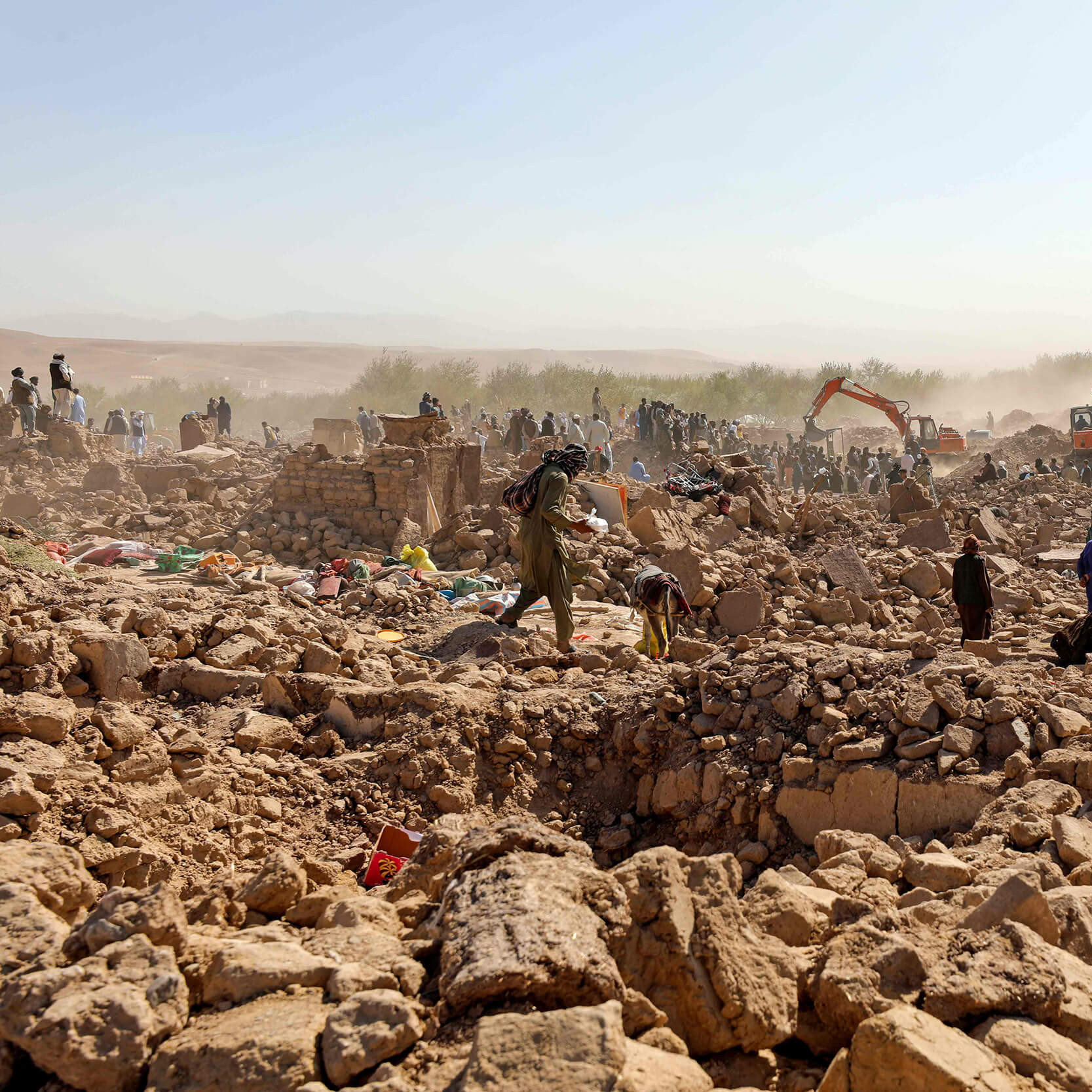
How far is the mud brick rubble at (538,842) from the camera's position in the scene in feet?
6.53

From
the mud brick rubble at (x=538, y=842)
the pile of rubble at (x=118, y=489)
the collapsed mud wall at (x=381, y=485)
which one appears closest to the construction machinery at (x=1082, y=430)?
the mud brick rubble at (x=538, y=842)

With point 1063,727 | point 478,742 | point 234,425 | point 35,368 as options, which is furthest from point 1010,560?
point 35,368

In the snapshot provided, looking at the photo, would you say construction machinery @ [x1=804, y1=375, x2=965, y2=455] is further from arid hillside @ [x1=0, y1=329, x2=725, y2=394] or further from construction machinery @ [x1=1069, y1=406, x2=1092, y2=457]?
arid hillside @ [x1=0, y1=329, x2=725, y2=394]

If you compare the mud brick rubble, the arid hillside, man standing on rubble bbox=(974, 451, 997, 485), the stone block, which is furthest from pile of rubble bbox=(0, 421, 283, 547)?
the arid hillside

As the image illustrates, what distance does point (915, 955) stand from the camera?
7.66 feet

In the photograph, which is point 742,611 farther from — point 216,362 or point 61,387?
point 216,362

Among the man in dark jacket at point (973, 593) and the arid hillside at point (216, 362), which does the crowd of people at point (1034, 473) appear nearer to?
the man in dark jacket at point (973, 593)

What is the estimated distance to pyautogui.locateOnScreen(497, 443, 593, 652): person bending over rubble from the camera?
6984 millimetres

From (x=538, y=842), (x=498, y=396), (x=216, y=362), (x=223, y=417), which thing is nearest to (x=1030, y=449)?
(x=223, y=417)

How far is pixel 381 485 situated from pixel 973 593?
6994 mm

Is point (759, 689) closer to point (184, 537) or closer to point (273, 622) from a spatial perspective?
point (273, 622)

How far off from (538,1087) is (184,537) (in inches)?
450

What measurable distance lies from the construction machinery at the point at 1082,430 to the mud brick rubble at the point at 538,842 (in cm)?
1460

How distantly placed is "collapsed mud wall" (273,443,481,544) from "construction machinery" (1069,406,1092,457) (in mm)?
16178
